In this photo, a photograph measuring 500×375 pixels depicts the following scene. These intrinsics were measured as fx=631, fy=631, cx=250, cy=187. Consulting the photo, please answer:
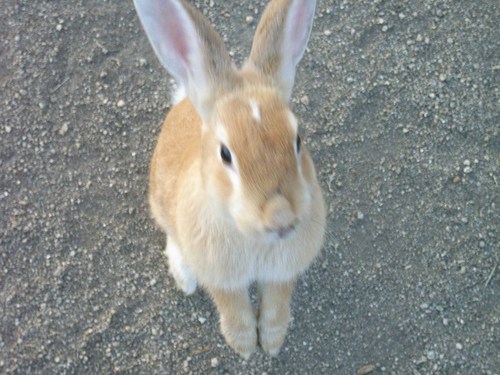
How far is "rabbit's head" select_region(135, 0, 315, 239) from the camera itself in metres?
2.08

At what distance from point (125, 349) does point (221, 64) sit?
74.9 inches

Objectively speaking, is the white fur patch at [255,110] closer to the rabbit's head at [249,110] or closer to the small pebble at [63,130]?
the rabbit's head at [249,110]

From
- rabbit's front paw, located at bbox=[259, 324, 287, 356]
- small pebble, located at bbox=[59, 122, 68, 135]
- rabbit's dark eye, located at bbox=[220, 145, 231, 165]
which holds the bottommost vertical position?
rabbit's front paw, located at bbox=[259, 324, 287, 356]

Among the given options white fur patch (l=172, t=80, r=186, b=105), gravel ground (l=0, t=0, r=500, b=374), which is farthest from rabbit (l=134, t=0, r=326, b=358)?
gravel ground (l=0, t=0, r=500, b=374)

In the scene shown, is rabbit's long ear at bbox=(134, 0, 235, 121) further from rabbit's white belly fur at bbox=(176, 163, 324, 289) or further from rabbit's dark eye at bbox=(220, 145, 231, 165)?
rabbit's white belly fur at bbox=(176, 163, 324, 289)

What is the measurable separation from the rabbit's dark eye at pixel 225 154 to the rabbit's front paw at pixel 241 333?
1.22 metres

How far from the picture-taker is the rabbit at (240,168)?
2105 millimetres

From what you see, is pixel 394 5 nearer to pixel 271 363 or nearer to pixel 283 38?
pixel 283 38

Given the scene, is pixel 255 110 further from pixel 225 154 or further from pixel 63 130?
pixel 63 130

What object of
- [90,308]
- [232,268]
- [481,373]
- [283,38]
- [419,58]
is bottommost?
[481,373]

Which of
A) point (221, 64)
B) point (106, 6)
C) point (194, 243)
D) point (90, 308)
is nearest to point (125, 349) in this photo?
point (90, 308)

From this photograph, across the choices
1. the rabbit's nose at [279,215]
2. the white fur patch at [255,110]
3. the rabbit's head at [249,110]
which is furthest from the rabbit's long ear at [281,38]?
the rabbit's nose at [279,215]

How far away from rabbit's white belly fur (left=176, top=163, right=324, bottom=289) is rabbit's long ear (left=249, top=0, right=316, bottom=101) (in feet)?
1.69

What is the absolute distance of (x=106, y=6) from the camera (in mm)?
4320
